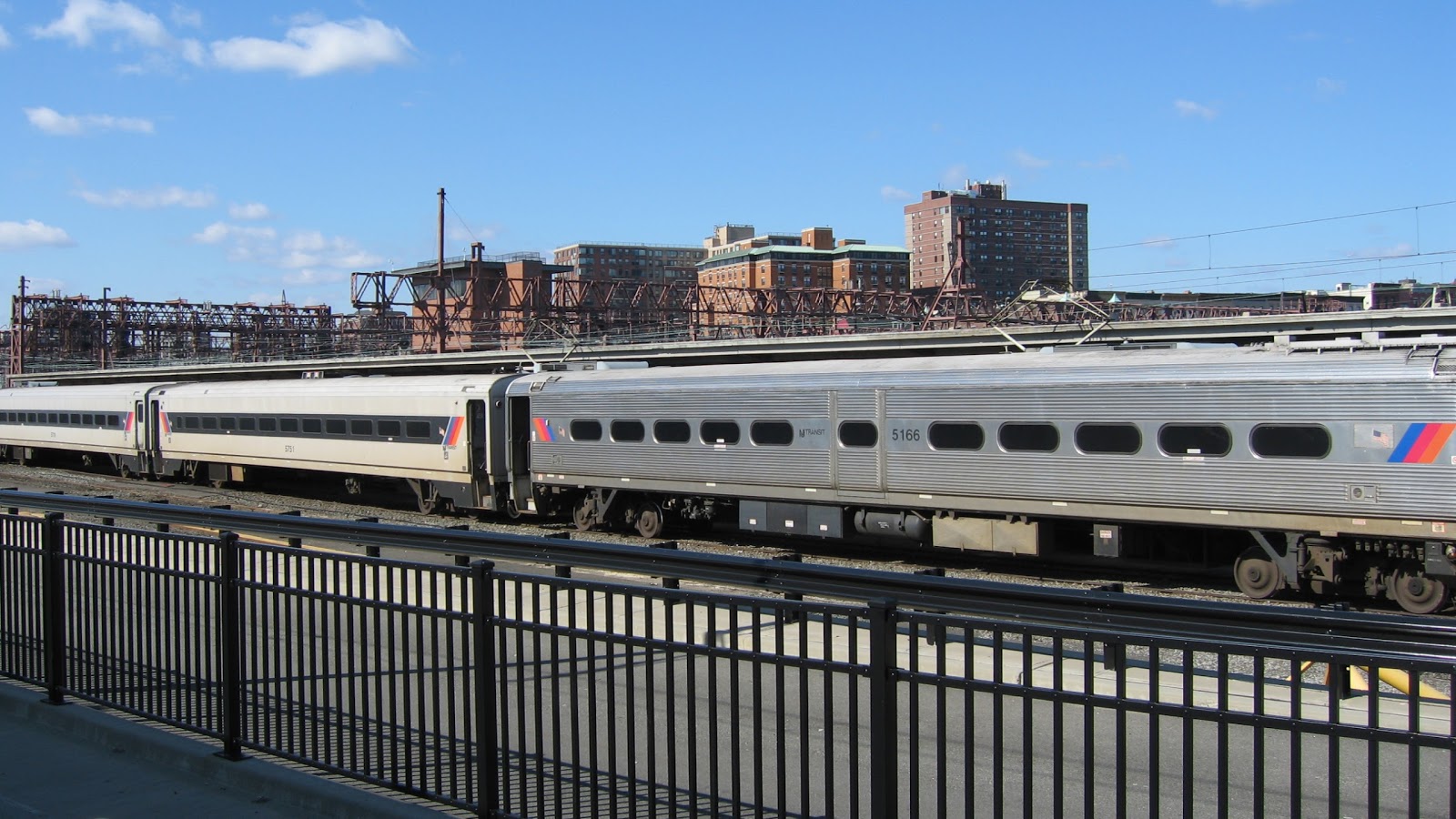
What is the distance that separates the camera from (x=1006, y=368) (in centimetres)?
1605

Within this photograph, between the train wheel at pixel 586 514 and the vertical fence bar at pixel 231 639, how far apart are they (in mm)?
15542

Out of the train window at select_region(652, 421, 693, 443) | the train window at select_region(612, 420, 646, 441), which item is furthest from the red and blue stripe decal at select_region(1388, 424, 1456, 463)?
the train window at select_region(612, 420, 646, 441)

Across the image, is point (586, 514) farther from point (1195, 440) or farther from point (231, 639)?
point (231, 639)

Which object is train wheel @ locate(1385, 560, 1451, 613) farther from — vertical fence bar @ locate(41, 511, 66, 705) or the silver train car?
vertical fence bar @ locate(41, 511, 66, 705)

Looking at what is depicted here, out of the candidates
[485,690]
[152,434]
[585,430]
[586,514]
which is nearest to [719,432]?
[585,430]

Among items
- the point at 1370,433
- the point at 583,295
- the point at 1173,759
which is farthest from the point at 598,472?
the point at 583,295

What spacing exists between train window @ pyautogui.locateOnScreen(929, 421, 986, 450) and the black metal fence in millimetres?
7469

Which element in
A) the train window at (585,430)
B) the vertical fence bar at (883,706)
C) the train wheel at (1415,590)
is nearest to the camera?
the vertical fence bar at (883,706)

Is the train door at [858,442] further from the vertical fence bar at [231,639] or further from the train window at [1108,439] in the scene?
the vertical fence bar at [231,639]

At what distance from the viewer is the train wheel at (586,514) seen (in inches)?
869

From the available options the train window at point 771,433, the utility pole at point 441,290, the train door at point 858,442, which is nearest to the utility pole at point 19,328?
the utility pole at point 441,290

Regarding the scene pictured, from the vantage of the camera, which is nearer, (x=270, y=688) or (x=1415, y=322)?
(x=270, y=688)

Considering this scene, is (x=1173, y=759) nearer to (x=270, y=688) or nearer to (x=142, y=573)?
(x=270, y=688)

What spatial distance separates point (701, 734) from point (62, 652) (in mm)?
4091
